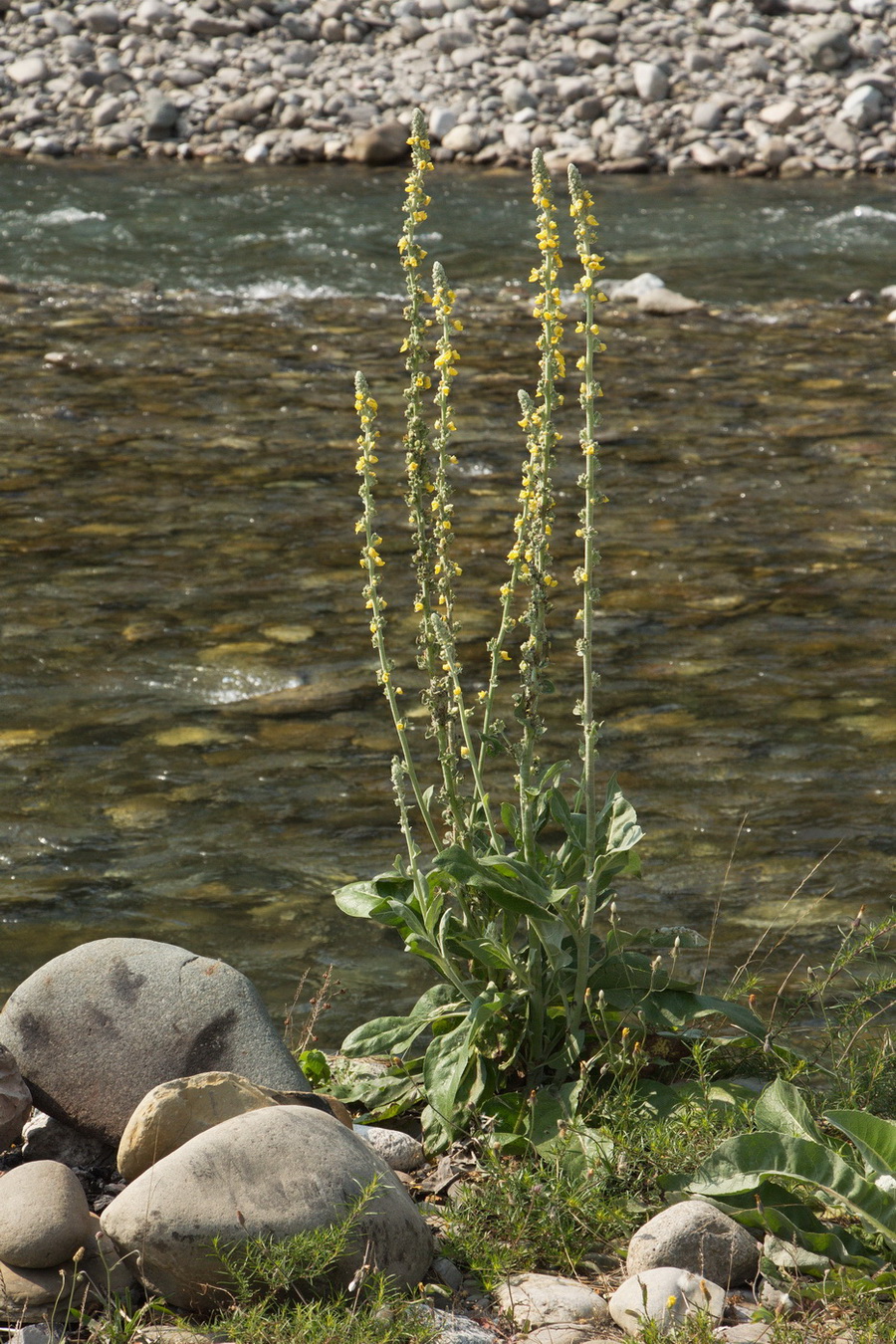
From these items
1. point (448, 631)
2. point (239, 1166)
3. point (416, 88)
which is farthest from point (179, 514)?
point (416, 88)

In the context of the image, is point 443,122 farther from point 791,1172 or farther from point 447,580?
point 791,1172

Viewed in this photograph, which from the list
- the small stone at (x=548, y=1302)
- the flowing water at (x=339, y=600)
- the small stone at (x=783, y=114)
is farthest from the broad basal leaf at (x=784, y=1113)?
the small stone at (x=783, y=114)

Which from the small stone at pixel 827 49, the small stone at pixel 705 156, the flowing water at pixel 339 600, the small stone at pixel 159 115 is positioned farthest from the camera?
the small stone at pixel 159 115

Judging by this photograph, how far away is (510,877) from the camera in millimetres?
3154

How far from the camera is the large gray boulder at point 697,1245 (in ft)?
9.13

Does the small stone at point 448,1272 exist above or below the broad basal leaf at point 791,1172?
below

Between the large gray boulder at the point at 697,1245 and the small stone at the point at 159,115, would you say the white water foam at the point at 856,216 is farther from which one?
the large gray boulder at the point at 697,1245

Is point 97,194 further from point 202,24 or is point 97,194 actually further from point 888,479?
point 888,479

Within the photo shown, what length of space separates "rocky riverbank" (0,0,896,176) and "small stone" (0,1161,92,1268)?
19175 mm

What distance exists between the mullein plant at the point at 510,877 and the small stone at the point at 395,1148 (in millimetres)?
50

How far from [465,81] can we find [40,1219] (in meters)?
21.5

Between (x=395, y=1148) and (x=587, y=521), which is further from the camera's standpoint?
(x=395, y=1148)

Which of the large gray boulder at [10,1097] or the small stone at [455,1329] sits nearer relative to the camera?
the small stone at [455,1329]

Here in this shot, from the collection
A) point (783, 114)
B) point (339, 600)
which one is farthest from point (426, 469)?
point (783, 114)
